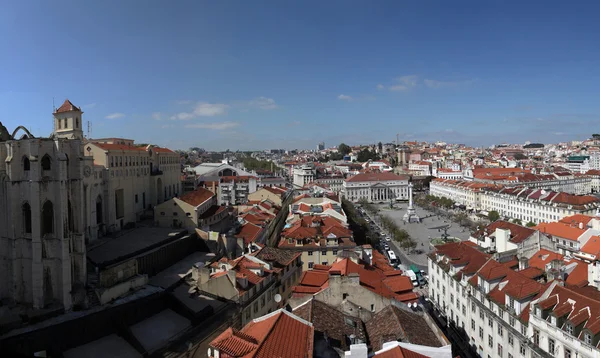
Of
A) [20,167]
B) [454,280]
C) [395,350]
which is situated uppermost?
[20,167]

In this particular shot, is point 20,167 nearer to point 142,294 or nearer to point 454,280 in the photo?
point 142,294

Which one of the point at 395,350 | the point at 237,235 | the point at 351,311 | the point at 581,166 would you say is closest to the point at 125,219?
the point at 237,235

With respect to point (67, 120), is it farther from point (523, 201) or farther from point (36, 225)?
point (523, 201)

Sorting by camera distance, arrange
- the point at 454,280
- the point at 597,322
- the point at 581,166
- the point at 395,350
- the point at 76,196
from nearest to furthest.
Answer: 1. the point at 395,350
2. the point at 597,322
3. the point at 76,196
4. the point at 454,280
5. the point at 581,166

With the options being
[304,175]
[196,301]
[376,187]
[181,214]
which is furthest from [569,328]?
[304,175]

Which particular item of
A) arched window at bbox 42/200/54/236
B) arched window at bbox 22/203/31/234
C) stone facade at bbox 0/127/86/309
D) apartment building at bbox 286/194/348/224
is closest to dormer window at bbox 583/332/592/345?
stone facade at bbox 0/127/86/309

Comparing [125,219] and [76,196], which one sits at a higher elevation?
[76,196]

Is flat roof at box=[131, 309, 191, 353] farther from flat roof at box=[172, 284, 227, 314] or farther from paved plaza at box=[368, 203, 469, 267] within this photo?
paved plaza at box=[368, 203, 469, 267]
